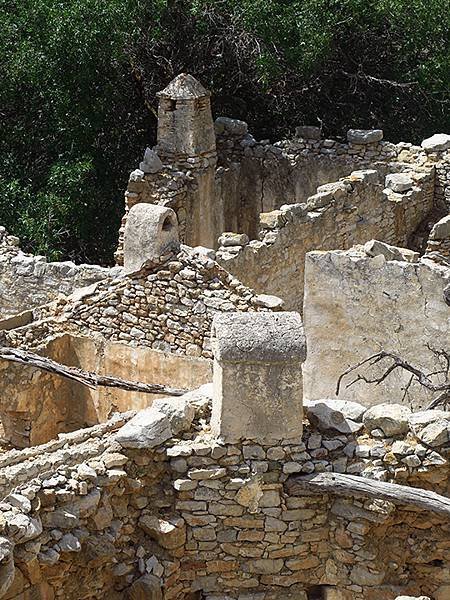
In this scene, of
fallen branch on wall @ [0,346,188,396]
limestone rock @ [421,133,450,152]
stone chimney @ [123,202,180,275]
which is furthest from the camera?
limestone rock @ [421,133,450,152]

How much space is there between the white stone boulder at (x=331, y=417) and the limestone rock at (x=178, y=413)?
857mm

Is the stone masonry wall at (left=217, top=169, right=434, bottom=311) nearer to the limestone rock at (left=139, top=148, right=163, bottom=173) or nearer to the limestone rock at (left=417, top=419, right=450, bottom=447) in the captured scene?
the limestone rock at (left=139, top=148, right=163, bottom=173)

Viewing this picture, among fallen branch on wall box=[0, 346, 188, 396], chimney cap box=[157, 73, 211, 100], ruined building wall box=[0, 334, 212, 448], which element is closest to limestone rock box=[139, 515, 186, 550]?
fallen branch on wall box=[0, 346, 188, 396]

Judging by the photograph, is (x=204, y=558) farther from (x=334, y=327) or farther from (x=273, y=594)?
(x=334, y=327)

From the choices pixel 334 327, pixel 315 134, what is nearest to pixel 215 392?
pixel 334 327

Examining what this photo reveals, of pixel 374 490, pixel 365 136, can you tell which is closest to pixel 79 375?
pixel 374 490

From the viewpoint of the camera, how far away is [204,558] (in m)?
14.6

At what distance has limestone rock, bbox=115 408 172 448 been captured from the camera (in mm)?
14211

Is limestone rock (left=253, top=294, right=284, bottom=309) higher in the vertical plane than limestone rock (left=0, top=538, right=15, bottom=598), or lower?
higher

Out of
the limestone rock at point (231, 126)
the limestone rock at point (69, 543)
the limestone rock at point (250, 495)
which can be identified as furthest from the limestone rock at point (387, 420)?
the limestone rock at point (231, 126)

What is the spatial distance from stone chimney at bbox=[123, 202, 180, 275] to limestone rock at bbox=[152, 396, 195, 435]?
4.58 m

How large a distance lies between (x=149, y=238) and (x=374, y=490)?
221 inches

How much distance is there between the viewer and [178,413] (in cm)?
1440

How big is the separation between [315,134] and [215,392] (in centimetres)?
1253
